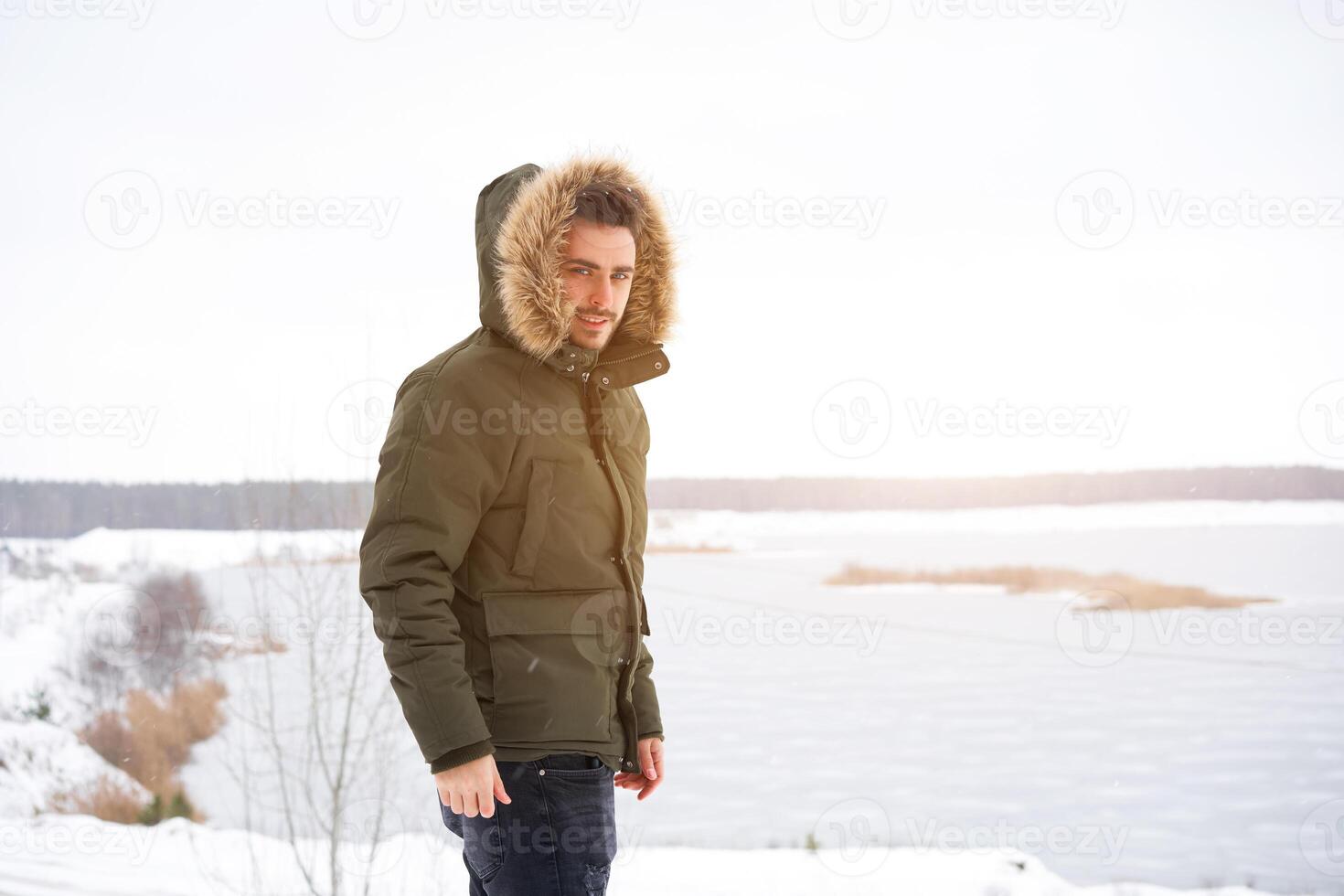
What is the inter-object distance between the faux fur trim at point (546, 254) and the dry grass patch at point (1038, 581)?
13568 mm

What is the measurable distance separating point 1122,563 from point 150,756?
13919 millimetres

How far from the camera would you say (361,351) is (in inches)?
154

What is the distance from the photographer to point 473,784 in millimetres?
1132

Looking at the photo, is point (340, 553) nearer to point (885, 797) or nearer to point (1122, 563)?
point (885, 797)

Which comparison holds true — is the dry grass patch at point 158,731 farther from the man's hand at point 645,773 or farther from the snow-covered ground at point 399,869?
the man's hand at point 645,773

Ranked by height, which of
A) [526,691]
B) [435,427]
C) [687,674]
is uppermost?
[435,427]

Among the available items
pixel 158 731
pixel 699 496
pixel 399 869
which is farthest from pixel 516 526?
pixel 699 496

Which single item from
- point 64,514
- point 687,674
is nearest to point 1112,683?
point 687,674

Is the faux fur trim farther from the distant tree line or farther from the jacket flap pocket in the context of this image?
the distant tree line

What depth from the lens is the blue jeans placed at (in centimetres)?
118

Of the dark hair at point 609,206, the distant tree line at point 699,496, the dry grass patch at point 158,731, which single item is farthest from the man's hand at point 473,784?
the dry grass patch at point 158,731

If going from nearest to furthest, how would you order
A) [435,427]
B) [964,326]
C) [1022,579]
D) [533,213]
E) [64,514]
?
[435,427], [533,213], [64,514], [1022,579], [964,326]

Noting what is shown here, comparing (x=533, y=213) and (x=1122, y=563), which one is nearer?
(x=533, y=213)

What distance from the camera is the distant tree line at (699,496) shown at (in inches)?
170
